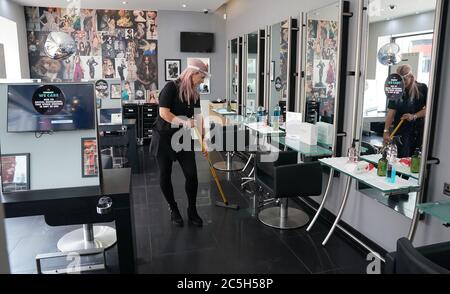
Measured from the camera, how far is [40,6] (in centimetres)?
655

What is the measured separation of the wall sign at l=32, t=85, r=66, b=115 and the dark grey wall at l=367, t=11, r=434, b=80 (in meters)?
2.21

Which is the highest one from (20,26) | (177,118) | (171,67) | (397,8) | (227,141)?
(20,26)

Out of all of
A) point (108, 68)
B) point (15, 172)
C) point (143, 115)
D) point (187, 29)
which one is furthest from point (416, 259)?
point (108, 68)

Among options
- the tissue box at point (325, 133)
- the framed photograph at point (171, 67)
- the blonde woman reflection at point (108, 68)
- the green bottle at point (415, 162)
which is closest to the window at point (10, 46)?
the blonde woman reflection at point (108, 68)

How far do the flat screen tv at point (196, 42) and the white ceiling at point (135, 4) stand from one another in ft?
1.83

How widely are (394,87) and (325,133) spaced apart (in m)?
0.90

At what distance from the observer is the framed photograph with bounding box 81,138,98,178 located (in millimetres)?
1976

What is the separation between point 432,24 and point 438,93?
42 centimetres

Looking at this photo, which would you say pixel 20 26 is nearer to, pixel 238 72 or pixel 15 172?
Answer: pixel 238 72

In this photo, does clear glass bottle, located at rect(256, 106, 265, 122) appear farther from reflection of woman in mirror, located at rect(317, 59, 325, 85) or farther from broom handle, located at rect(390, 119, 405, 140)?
broom handle, located at rect(390, 119, 405, 140)

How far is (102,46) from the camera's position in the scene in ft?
22.9

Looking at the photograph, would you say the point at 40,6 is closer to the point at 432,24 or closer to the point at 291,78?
the point at 291,78

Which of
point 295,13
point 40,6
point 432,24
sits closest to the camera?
point 432,24
